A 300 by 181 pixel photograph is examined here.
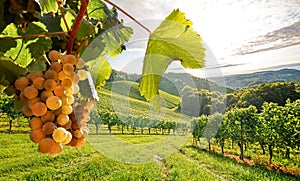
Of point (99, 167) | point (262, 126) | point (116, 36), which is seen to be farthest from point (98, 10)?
point (262, 126)

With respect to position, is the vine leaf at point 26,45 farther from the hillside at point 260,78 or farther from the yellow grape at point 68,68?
the hillside at point 260,78

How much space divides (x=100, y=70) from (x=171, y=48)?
18 cm

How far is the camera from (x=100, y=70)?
43cm

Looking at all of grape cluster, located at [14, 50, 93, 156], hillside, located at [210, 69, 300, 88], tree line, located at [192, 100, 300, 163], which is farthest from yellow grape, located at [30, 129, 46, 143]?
hillside, located at [210, 69, 300, 88]

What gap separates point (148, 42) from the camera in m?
0.27

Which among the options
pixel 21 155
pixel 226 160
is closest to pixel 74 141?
pixel 21 155

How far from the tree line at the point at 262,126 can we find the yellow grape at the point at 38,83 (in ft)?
23.4

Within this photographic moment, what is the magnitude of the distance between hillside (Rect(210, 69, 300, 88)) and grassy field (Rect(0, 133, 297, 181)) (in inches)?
172

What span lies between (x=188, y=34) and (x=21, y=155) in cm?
843

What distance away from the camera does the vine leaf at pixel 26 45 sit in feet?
0.97

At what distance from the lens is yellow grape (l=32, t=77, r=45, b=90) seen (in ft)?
0.80

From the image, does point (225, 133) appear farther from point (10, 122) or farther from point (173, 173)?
point (10, 122)

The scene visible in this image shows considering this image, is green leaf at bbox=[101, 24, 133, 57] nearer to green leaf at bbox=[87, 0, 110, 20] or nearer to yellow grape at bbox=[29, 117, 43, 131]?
green leaf at bbox=[87, 0, 110, 20]

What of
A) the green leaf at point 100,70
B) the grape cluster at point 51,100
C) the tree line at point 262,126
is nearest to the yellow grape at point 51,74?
the grape cluster at point 51,100
